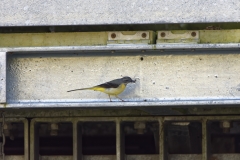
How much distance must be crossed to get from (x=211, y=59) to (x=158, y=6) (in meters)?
0.60

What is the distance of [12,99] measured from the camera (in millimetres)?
4840

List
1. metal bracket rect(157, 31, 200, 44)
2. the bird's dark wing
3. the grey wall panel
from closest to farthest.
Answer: the grey wall panel
the bird's dark wing
metal bracket rect(157, 31, 200, 44)

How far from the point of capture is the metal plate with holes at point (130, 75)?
4738 millimetres

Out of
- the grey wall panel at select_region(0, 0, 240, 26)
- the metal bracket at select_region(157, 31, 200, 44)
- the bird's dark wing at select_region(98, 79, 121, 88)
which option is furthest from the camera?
the metal bracket at select_region(157, 31, 200, 44)

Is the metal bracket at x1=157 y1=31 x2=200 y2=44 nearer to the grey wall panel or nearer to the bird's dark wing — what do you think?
the grey wall panel

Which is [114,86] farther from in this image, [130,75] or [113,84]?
[130,75]

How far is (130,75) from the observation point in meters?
4.80

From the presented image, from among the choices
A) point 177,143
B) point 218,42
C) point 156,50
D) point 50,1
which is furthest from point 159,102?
point 177,143

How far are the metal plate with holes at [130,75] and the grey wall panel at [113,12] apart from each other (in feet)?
0.91

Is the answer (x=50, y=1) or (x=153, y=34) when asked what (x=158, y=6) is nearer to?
(x=153, y=34)

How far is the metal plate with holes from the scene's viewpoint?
4738 millimetres

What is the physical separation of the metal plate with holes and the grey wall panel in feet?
0.91

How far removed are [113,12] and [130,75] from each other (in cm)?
52

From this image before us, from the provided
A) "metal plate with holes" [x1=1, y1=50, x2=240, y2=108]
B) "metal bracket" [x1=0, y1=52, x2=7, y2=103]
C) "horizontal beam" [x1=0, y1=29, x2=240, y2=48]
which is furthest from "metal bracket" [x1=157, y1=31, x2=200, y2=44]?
"metal bracket" [x1=0, y1=52, x2=7, y2=103]
